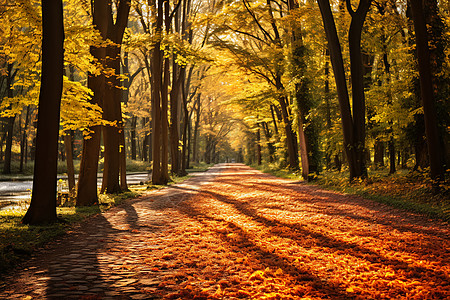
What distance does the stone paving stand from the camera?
3.51 m

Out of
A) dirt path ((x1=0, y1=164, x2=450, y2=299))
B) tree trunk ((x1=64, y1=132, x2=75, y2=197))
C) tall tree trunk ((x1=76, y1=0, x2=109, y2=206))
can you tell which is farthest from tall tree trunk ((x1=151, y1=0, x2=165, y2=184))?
dirt path ((x1=0, y1=164, x2=450, y2=299))

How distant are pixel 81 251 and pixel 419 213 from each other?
6.92m

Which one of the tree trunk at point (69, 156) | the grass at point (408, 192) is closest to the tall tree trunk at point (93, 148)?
the tree trunk at point (69, 156)

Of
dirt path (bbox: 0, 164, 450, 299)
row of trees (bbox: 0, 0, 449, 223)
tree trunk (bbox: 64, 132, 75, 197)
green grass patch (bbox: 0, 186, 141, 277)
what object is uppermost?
row of trees (bbox: 0, 0, 449, 223)

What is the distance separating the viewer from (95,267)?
4324 millimetres

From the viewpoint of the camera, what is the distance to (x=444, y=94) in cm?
1020

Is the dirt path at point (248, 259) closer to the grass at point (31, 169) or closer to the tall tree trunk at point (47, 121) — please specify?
the tall tree trunk at point (47, 121)

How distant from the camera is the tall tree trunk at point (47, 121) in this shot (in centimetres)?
688

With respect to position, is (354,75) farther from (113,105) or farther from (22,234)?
(22,234)

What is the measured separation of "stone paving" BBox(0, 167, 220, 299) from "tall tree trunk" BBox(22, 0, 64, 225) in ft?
2.85

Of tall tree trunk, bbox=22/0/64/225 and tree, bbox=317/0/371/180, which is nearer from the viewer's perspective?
tall tree trunk, bbox=22/0/64/225

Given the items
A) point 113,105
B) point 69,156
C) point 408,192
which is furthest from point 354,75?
point 69,156

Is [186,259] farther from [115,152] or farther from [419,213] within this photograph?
[115,152]

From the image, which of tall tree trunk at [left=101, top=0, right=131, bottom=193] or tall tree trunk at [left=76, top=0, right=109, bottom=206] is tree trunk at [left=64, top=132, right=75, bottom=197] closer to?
tall tree trunk at [left=101, top=0, right=131, bottom=193]
